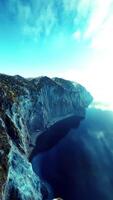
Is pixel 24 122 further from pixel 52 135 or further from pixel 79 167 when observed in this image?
pixel 79 167

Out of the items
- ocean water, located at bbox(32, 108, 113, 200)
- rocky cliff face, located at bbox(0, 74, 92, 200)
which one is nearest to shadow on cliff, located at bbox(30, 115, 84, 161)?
rocky cliff face, located at bbox(0, 74, 92, 200)

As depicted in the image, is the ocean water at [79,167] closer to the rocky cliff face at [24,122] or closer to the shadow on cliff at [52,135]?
the shadow on cliff at [52,135]

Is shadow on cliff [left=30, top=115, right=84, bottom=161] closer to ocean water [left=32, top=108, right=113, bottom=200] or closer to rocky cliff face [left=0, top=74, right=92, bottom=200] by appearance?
rocky cliff face [left=0, top=74, right=92, bottom=200]

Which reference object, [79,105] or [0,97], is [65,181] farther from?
[79,105]

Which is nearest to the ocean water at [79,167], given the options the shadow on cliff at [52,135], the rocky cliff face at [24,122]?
the shadow on cliff at [52,135]

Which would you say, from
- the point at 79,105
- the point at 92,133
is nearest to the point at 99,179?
the point at 92,133

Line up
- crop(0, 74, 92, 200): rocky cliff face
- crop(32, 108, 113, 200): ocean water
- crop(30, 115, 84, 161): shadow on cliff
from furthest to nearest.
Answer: crop(30, 115, 84, 161): shadow on cliff, crop(32, 108, 113, 200): ocean water, crop(0, 74, 92, 200): rocky cliff face

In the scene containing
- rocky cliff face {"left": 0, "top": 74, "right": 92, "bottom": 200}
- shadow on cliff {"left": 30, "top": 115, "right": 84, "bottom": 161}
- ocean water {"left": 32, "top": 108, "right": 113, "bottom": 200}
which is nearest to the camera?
rocky cliff face {"left": 0, "top": 74, "right": 92, "bottom": 200}
